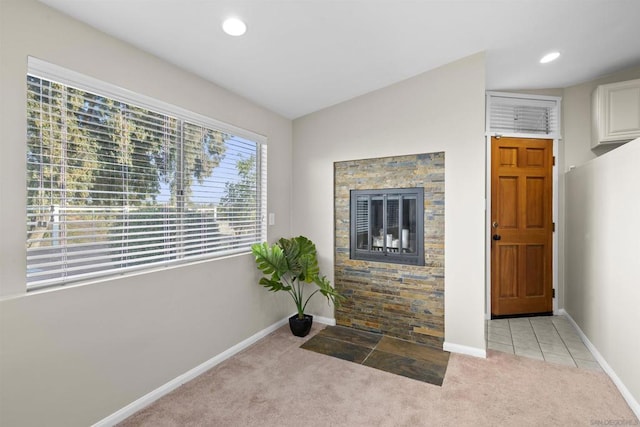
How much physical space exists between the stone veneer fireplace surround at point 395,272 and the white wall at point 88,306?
129cm

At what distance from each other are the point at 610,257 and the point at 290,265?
2.74 meters

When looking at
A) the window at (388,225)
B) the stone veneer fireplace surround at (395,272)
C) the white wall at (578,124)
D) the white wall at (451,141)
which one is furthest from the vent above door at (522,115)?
the window at (388,225)

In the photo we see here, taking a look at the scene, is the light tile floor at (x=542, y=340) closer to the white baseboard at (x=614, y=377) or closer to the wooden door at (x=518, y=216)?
the white baseboard at (x=614, y=377)

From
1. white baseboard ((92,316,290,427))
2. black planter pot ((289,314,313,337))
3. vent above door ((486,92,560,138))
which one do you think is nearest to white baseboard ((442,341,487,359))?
black planter pot ((289,314,313,337))

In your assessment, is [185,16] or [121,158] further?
[121,158]

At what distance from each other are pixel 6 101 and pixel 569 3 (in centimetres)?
343

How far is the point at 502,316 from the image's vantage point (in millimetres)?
3639

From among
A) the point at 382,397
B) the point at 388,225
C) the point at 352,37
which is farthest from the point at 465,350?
the point at 352,37

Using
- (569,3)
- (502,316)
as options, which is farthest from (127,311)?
(502,316)

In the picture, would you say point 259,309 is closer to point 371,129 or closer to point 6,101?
point 371,129

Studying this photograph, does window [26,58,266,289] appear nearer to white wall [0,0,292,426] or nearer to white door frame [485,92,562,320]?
white wall [0,0,292,426]

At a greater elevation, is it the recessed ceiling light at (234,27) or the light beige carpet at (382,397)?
the recessed ceiling light at (234,27)

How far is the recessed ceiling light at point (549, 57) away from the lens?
9.14ft

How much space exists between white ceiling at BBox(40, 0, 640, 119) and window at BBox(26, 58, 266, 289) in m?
0.43
